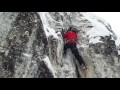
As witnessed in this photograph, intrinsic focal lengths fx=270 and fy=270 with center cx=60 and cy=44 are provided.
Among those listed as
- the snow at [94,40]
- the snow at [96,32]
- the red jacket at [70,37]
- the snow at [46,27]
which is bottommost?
the snow at [94,40]

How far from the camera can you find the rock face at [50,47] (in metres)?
10.2

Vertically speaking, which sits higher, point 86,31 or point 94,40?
point 86,31

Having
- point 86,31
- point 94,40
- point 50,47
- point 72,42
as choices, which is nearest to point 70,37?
point 72,42

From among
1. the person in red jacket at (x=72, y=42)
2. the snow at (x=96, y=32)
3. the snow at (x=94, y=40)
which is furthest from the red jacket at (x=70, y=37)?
the snow at (x=96, y=32)

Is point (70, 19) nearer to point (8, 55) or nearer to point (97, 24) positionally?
point (97, 24)

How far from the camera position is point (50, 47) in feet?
39.6

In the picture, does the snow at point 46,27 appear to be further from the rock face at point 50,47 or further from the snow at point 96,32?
the snow at point 96,32

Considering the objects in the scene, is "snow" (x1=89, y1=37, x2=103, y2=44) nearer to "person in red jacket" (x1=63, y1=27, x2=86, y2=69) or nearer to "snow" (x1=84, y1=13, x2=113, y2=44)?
"snow" (x1=84, y1=13, x2=113, y2=44)

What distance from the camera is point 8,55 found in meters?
10.1

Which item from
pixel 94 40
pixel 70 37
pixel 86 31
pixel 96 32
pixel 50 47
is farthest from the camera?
pixel 86 31

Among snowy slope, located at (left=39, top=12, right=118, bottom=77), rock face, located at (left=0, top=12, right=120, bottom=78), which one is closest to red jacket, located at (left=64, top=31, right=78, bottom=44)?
rock face, located at (left=0, top=12, right=120, bottom=78)

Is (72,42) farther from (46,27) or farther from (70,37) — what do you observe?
(46,27)

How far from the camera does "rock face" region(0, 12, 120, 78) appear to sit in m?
10.2
